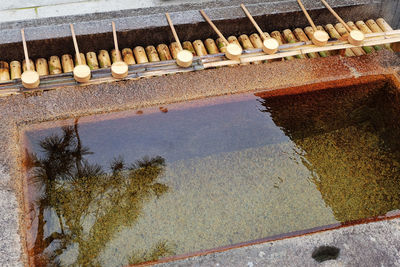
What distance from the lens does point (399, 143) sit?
3693 millimetres

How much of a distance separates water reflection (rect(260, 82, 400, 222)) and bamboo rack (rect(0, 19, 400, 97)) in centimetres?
52

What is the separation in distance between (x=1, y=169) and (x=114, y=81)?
1.17 meters

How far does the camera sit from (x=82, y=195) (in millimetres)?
3314

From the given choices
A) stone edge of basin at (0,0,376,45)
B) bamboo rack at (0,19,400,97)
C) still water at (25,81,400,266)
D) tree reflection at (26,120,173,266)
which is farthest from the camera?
stone edge of basin at (0,0,376,45)

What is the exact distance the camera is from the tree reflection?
9.93 feet

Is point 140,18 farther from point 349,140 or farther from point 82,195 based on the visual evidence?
point 349,140

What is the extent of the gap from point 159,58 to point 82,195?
166 cm

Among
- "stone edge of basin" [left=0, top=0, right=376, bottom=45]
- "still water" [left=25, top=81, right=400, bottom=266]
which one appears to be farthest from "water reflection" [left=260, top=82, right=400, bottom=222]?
"stone edge of basin" [left=0, top=0, right=376, bottom=45]

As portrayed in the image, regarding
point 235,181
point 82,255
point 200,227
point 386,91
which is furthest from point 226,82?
point 82,255

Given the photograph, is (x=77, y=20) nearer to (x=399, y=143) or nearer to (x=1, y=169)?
(x=1, y=169)

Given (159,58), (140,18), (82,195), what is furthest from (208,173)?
(140,18)

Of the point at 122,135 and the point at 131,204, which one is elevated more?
the point at 122,135

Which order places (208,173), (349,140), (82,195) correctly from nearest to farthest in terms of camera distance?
(82,195) → (208,173) → (349,140)

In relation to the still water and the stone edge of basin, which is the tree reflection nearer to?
the still water
